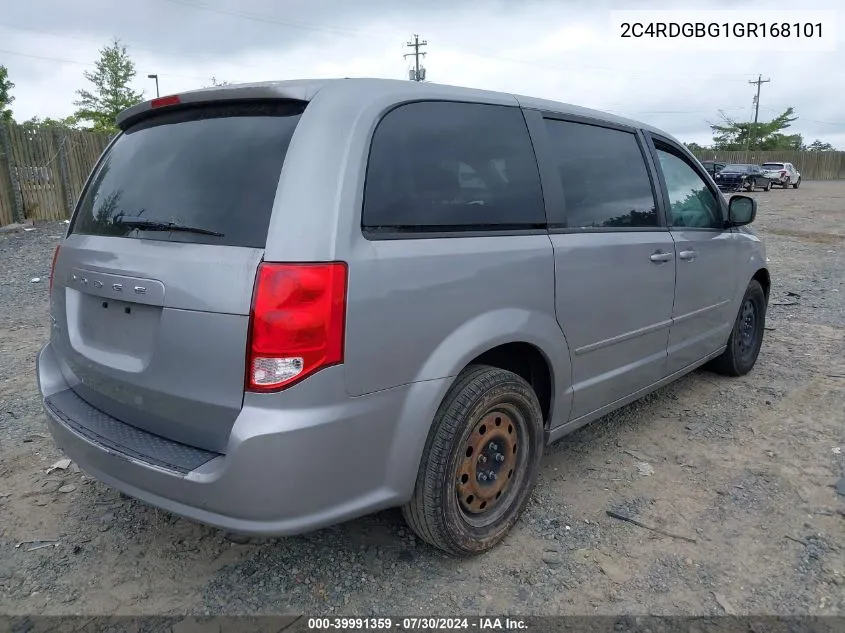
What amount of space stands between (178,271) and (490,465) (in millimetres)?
1465

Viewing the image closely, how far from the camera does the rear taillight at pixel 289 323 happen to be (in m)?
1.86

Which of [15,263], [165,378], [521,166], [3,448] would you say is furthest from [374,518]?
[15,263]

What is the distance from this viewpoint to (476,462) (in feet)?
8.23

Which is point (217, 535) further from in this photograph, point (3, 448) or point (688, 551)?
point (688, 551)

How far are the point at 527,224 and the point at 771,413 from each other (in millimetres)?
2578

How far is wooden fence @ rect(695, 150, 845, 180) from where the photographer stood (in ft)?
148

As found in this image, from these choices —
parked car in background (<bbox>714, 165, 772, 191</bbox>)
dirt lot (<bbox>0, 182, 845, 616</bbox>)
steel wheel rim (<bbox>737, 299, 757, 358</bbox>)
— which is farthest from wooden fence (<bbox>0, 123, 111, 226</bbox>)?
parked car in background (<bbox>714, 165, 772, 191</bbox>)

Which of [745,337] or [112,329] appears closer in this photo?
[112,329]

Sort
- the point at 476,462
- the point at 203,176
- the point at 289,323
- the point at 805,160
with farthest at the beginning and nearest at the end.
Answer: the point at 805,160 → the point at 476,462 → the point at 203,176 → the point at 289,323

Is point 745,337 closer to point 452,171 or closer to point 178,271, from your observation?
point 452,171

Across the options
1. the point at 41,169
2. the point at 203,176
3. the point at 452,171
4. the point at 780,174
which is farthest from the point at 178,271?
the point at 780,174

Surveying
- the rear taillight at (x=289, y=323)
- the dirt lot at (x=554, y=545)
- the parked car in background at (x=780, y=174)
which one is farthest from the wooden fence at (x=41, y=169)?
the parked car in background at (x=780, y=174)

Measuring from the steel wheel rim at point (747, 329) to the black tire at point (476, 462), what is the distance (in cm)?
270

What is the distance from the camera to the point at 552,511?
9.55ft
